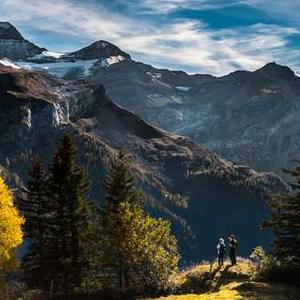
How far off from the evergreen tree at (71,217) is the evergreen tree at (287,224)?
17.1 meters

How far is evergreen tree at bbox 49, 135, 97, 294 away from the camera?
54688mm

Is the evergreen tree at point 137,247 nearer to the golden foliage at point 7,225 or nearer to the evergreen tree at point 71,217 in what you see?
the evergreen tree at point 71,217

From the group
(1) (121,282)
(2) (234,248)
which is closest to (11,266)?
(1) (121,282)

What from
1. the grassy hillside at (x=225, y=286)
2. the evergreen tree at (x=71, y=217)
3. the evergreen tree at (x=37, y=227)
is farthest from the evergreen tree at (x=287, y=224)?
the evergreen tree at (x=37, y=227)

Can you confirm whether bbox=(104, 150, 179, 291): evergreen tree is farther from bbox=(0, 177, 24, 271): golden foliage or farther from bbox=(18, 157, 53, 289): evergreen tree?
bbox=(0, 177, 24, 271): golden foliage

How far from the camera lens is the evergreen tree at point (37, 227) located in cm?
5834

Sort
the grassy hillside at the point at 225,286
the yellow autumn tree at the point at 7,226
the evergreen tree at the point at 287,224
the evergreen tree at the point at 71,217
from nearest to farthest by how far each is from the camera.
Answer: the grassy hillside at the point at 225,286
the evergreen tree at the point at 287,224
the evergreen tree at the point at 71,217
the yellow autumn tree at the point at 7,226

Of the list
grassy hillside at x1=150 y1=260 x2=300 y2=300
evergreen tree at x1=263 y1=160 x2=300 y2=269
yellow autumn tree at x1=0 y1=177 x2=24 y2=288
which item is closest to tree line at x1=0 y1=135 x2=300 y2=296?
yellow autumn tree at x1=0 y1=177 x2=24 y2=288

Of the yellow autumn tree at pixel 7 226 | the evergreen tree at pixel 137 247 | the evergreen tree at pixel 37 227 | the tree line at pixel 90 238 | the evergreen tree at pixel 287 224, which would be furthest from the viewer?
the evergreen tree at pixel 37 227

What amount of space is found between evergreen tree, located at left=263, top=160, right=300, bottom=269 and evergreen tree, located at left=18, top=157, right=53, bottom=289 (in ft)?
72.4

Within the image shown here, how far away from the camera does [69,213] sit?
5500 centimetres

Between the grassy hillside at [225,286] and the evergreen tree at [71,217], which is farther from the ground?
the evergreen tree at [71,217]

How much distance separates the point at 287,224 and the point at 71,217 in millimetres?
19541

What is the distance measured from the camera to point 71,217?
5491 cm
